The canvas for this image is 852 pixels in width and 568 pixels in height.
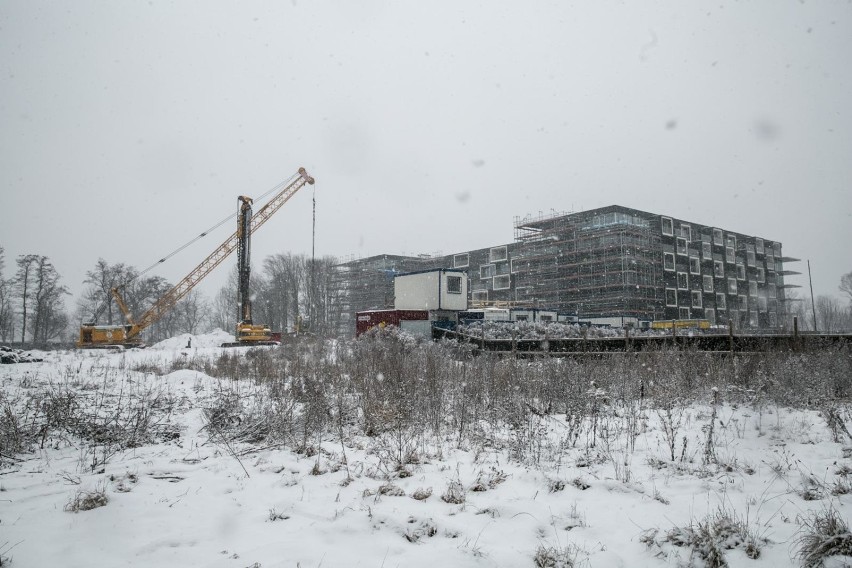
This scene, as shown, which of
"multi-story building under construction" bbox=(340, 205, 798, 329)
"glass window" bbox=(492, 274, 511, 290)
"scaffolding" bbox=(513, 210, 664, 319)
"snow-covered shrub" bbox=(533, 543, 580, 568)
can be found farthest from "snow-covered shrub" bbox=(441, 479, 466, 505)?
"glass window" bbox=(492, 274, 511, 290)

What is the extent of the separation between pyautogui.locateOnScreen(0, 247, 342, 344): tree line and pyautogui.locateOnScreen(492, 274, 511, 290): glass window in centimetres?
2498

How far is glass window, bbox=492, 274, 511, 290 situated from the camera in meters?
66.4

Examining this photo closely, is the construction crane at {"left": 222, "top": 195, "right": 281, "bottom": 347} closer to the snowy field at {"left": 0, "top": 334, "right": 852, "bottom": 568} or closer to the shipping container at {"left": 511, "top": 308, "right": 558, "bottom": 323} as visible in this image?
the shipping container at {"left": 511, "top": 308, "right": 558, "bottom": 323}

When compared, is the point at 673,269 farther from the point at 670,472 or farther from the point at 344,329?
the point at 670,472

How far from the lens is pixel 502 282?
221 ft

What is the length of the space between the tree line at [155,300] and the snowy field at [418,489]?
2894 centimetres

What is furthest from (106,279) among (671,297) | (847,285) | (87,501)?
(847,285)

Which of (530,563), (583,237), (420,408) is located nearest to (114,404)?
(420,408)

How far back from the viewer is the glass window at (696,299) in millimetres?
61916

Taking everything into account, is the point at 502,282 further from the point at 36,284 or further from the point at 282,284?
the point at 36,284

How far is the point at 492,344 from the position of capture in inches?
634

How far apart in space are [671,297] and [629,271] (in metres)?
10.0

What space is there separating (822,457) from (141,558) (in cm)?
633

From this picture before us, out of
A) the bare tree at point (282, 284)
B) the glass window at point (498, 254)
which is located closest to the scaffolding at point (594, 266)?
the glass window at point (498, 254)
